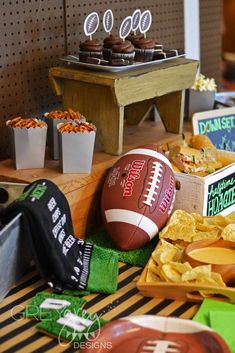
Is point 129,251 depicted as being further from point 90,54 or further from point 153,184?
point 90,54

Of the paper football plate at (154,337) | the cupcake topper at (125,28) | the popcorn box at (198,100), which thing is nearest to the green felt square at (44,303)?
the paper football plate at (154,337)

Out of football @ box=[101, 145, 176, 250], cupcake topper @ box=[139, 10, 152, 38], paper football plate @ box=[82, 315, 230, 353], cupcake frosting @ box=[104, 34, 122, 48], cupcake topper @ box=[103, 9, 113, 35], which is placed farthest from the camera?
cupcake topper @ box=[139, 10, 152, 38]

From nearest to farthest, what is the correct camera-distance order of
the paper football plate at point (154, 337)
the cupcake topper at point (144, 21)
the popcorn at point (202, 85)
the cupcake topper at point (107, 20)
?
1. the paper football plate at point (154, 337)
2. the cupcake topper at point (107, 20)
3. the cupcake topper at point (144, 21)
4. the popcorn at point (202, 85)

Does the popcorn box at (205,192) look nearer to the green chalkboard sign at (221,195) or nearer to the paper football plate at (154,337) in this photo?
the green chalkboard sign at (221,195)

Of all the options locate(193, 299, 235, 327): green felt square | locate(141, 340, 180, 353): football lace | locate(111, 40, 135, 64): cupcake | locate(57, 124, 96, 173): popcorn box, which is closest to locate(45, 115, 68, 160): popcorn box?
locate(57, 124, 96, 173): popcorn box

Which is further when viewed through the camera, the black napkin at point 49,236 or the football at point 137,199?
the football at point 137,199

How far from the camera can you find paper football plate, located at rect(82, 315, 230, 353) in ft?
4.13

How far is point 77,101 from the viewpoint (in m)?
2.03

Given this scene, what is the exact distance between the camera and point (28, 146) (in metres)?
1.81

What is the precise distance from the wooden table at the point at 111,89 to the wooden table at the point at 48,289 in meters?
0.50

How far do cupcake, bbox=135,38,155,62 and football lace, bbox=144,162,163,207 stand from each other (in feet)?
1.36

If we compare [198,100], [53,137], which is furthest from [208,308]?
[198,100]

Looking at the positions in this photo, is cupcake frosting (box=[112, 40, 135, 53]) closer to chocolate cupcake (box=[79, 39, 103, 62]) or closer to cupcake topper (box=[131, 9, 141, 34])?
chocolate cupcake (box=[79, 39, 103, 62])

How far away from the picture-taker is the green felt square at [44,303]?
1446mm
